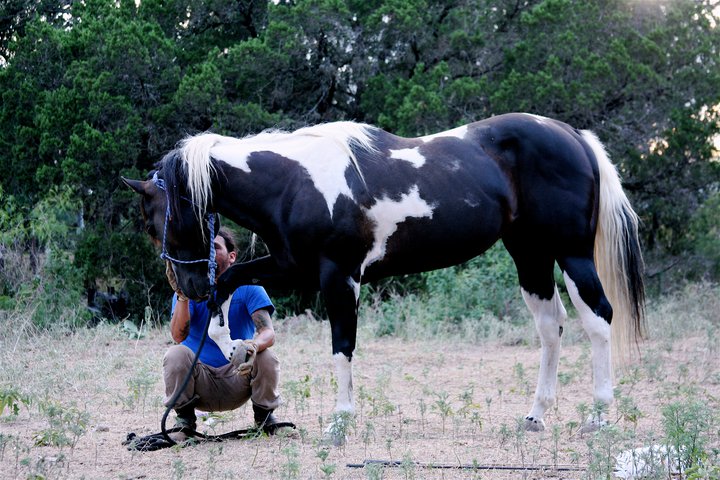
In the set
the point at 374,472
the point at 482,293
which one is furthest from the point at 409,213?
the point at 482,293

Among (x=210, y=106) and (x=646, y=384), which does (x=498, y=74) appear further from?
(x=646, y=384)

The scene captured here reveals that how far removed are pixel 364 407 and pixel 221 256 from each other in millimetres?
1625

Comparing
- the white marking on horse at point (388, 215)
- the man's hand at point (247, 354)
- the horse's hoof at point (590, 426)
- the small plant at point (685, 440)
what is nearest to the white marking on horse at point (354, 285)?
the white marking on horse at point (388, 215)

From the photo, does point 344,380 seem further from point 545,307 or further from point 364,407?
point 545,307

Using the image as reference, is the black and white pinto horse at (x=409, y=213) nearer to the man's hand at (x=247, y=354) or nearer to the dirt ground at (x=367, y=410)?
the man's hand at (x=247, y=354)

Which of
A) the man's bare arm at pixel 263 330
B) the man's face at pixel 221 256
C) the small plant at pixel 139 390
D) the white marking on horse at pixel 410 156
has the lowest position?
the small plant at pixel 139 390

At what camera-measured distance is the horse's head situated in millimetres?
4496

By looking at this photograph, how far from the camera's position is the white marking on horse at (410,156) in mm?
4809

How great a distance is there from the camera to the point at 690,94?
11984 mm

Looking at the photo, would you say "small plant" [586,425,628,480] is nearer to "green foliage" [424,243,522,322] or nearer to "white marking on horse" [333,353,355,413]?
"white marking on horse" [333,353,355,413]

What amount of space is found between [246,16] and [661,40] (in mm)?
5902

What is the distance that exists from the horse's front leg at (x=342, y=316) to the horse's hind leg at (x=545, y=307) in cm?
118

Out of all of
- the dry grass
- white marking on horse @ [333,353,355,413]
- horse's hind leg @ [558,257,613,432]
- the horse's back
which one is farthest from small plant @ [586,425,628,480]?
the horse's back

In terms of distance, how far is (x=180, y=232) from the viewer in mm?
4500
